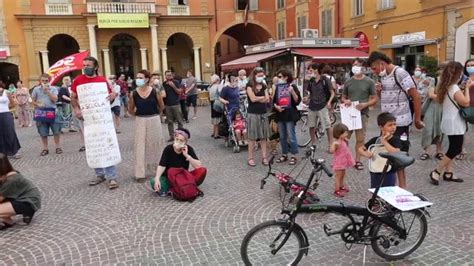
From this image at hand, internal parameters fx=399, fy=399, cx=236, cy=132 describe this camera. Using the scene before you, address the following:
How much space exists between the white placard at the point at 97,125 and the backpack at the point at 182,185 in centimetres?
116

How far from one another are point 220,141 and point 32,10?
22.6m

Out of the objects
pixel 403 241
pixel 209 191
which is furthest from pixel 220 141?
pixel 403 241

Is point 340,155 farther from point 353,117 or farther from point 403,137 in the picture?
point 353,117

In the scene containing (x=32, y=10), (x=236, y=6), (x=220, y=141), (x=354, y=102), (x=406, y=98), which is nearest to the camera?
(x=406, y=98)

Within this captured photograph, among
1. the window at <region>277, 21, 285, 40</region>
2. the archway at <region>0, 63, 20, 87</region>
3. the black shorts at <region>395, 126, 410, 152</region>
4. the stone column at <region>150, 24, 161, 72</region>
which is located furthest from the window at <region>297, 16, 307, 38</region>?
the black shorts at <region>395, 126, 410, 152</region>

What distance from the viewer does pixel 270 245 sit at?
3256mm

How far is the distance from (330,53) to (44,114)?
13.6 metres

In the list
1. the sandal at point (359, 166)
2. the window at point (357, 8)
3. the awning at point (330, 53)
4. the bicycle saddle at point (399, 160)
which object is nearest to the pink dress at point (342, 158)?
the sandal at point (359, 166)

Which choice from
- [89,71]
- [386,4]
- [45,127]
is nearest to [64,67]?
[45,127]

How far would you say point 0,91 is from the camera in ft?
25.7

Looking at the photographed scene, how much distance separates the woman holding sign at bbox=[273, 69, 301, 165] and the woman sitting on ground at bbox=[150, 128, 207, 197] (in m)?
1.91

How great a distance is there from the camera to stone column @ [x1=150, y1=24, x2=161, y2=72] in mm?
28031

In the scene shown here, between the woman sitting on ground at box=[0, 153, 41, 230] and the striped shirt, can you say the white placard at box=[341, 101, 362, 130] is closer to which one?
the striped shirt

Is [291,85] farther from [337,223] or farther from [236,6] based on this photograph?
[236,6]
